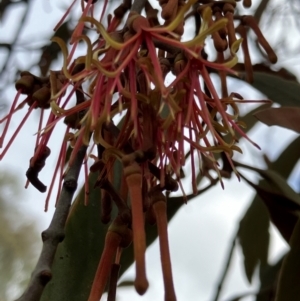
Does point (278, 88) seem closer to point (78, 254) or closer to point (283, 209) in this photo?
point (283, 209)

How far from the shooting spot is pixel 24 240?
111 cm

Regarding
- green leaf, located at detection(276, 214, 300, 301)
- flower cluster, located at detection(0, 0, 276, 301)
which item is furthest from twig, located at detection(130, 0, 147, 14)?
green leaf, located at detection(276, 214, 300, 301)

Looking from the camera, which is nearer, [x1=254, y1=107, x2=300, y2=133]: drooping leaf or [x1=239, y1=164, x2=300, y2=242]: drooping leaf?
[x1=254, y1=107, x2=300, y2=133]: drooping leaf

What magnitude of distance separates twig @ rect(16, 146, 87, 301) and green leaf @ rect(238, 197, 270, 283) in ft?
1.83

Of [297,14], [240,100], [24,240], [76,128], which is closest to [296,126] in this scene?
[240,100]

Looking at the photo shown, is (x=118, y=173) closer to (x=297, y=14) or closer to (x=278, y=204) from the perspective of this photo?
(x=278, y=204)

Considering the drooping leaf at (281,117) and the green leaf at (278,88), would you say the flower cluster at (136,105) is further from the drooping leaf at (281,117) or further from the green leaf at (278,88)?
the green leaf at (278,88)

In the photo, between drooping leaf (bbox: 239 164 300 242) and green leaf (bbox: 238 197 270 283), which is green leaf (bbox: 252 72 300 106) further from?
green leaf (bbox: 238 197 270 283)

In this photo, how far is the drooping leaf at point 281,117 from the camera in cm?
48

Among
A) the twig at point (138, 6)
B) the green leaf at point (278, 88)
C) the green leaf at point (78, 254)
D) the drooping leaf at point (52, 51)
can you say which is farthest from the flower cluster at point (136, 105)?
the drooping leaf at point (52, 51)

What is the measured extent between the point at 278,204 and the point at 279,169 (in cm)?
27

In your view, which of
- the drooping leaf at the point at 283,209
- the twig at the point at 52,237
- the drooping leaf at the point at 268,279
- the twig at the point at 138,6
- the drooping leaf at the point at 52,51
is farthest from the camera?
the drooping leaf at the point at 52,51

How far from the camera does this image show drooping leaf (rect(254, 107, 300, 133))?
18.8 inches

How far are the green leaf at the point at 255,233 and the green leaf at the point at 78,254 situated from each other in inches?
14.9
